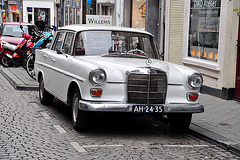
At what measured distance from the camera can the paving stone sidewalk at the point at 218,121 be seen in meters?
7.09

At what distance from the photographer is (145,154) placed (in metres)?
6.23

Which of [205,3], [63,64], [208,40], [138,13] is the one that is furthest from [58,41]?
[138,13]

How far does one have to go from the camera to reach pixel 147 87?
6.96 m

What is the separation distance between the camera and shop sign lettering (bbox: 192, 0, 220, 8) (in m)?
11.9

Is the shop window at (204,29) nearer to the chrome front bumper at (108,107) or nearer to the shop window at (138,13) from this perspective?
the chrome front bumper at (108,107)

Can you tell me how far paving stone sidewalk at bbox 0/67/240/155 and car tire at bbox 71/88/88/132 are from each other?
187 centimetres

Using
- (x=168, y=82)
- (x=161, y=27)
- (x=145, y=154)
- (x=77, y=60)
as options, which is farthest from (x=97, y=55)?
(x=161, y=27)

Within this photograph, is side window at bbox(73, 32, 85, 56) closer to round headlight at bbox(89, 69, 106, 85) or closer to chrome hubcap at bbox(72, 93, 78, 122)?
chrome hubcap at bbox(72, 93, 78, 122)

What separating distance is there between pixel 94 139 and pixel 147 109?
0.94 metres

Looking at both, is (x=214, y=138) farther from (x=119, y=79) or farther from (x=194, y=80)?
(x=119, y=79)

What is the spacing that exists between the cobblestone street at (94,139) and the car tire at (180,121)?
0.13m

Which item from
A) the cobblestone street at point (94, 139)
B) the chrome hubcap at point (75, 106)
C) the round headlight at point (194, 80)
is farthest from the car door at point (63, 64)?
the round headlight at point (194, 80)

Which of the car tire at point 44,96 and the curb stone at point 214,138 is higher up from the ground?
the car tire at point 44,96

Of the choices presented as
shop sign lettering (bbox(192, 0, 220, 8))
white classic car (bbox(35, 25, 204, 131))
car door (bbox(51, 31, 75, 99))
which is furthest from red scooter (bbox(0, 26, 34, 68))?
white classic car (bbox(35, 25, 204, 131))
